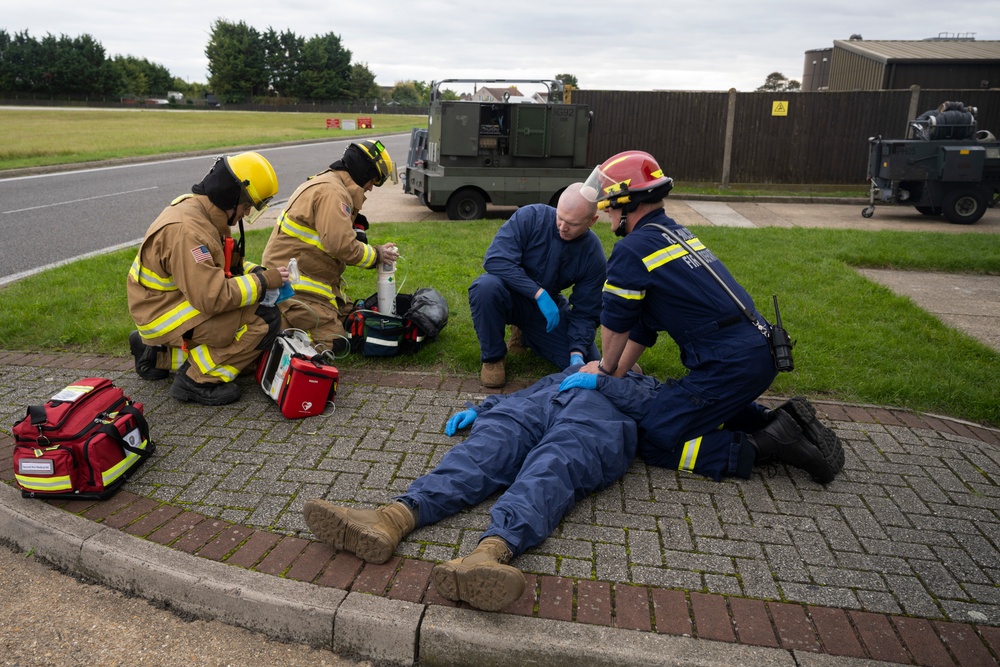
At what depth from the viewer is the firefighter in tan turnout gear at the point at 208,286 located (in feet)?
14.3

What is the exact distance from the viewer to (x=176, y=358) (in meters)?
4.89

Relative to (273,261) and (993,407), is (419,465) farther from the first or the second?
(993,407)

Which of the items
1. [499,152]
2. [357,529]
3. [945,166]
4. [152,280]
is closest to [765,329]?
[357,529]

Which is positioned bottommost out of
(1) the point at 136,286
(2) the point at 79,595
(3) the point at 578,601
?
(2) the point at 79,595

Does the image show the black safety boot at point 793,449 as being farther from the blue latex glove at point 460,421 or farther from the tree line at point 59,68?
the tree line at point 59,68

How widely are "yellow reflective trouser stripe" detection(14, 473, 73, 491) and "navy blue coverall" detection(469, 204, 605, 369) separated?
102 inches

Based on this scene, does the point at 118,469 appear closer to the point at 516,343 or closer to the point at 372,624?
the point at 372,624

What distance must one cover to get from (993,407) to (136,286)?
560 cm

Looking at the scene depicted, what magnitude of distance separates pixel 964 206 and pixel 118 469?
552 inches

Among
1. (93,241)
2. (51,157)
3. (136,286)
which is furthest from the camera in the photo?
(51,157)

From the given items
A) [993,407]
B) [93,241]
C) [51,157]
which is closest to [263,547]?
[993,407]

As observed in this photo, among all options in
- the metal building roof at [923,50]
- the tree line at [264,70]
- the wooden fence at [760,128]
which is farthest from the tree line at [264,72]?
the wooden fence at [760,128]

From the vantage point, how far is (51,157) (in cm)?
2002

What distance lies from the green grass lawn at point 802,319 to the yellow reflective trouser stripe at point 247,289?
108 centimetres
